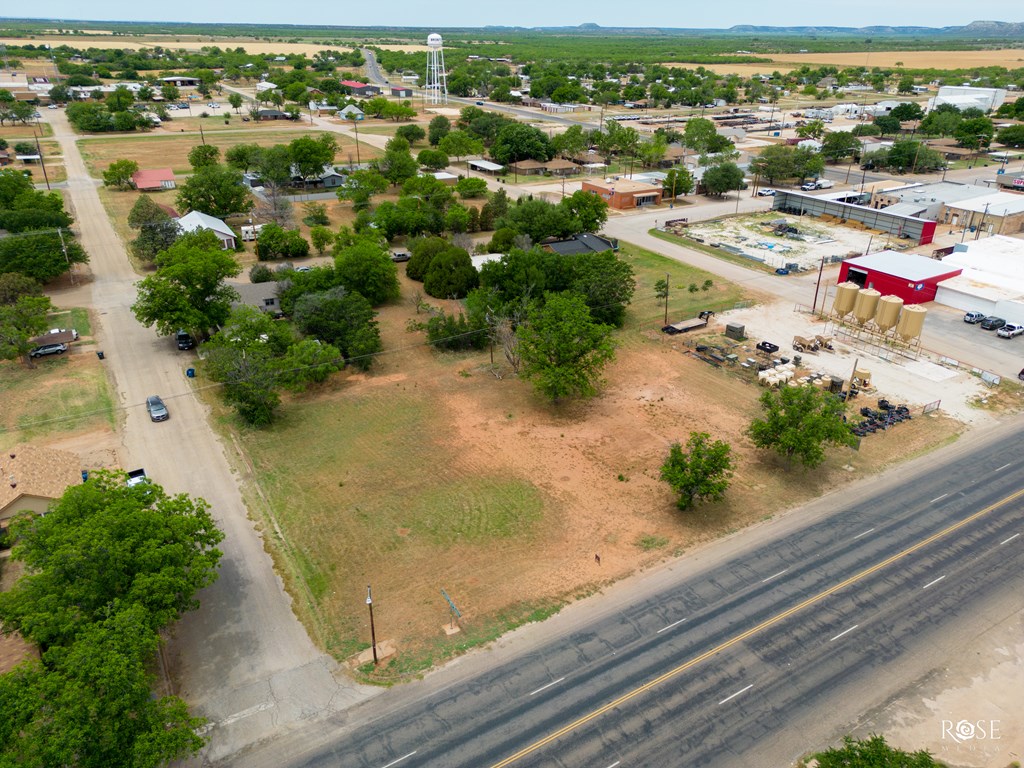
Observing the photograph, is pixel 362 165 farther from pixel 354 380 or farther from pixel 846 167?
pixel 846 167

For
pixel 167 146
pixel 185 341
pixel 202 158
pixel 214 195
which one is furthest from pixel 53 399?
pixel 167 146

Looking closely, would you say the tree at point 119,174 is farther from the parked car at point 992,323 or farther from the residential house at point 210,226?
the parked car at point 992,323

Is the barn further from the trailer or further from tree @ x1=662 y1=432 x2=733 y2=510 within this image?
tree @ x1=662 y1=432 x2=733 y2=510

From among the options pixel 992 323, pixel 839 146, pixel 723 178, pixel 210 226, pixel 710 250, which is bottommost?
pixel 992 323

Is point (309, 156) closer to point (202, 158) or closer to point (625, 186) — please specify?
point (202, 158)

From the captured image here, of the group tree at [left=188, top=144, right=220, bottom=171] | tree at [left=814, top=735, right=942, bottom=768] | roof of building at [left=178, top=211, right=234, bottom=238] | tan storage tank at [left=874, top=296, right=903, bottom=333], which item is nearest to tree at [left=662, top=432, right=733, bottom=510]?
tree at [left=814, top=735, right=942, bottom=768]

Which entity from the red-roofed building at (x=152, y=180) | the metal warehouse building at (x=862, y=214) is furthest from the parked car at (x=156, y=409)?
the metal warehouse building at (x=862, y=214)

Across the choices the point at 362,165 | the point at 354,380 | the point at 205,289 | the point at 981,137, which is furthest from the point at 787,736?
the point at 981,137
